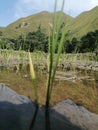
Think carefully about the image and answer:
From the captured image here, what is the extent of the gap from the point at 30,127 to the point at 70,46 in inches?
1278

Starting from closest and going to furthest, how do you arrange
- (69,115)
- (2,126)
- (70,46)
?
1. (2,126)
2. (69,115)
3. (70,46)

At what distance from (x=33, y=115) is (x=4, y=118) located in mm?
347

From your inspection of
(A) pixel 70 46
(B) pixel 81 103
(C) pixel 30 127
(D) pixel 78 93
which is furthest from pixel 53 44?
(A) pixel 70 46

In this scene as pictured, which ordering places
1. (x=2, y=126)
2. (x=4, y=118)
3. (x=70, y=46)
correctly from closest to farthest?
(x=2, y=126) < (x=4, y=118) < (x=70, y=46)

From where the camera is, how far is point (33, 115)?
2.85 meters

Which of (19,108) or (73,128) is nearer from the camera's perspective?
(73,128)

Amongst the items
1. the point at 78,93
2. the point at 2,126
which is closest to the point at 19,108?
the point at 2,126

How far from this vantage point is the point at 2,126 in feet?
7.93

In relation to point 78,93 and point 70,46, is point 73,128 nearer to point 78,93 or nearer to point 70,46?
point 78,93

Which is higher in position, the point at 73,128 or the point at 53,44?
the point at 53,44

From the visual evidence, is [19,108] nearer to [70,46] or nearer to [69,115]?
[69,115]

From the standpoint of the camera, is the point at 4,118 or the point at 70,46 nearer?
the point at 4,118

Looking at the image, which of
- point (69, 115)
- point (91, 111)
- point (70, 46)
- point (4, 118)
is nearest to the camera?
point (4, 118)

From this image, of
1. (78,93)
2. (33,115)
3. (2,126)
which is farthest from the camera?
(78,93)
